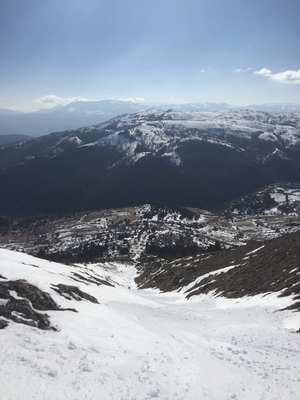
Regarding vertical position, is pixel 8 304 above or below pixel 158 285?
above

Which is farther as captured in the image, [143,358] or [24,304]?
[24,304]

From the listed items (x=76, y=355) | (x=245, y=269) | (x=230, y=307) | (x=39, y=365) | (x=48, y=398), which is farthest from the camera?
(x=245, y=269)

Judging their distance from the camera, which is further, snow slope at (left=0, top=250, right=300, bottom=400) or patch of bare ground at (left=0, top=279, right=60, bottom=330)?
patch of bare ground at (left=0, top=279, right=60, bottom=330)

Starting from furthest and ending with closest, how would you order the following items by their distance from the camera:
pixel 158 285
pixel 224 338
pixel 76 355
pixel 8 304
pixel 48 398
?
pixel 158 285
pixel 224 338
pixel 8 304
pixel 76 355
pixel 48 398

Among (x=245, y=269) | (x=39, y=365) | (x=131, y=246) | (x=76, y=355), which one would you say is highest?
(x=39, y=365)

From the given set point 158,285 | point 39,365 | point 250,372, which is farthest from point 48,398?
point 158,285

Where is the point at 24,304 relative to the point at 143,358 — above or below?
above

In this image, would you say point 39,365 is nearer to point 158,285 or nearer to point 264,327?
point 264,327

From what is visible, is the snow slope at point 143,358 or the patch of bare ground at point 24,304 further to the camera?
the patch of bare ground at point 24,304
